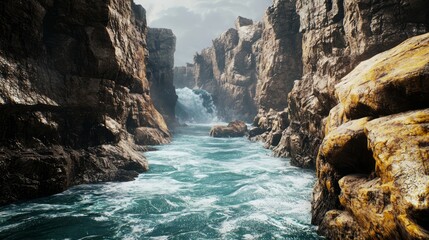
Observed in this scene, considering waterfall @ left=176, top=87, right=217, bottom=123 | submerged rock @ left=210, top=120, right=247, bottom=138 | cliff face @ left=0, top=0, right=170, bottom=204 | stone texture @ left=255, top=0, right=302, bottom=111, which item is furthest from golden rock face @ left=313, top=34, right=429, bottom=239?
waterfall @ left=176, top=87, right=217, bottom=123

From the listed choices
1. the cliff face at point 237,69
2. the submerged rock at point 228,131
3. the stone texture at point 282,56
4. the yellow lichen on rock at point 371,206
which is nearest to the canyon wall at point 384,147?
the yellow lichen on rock at point 371,206

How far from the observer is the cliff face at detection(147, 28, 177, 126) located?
62969mm

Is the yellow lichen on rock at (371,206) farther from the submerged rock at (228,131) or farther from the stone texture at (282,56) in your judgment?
the submerged rock at (228,131)

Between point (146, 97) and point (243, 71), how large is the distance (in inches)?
2121

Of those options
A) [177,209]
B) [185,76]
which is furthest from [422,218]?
[185,76]

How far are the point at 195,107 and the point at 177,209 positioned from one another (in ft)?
275

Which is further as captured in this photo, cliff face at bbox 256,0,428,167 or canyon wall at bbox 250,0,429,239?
cliff face at bbox 256,0,428,167

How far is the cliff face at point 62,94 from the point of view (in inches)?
598

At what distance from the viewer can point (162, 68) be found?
67188 millimetres

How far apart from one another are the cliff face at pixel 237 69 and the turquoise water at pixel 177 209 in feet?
213

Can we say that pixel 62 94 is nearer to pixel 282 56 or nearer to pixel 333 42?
pixel 333 42

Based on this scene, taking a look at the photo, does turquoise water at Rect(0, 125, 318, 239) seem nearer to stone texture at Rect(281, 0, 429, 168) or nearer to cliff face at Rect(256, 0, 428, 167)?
cliff face at Rect(256, 0, 428, 167)

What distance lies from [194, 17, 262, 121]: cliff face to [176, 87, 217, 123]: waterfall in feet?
11.1

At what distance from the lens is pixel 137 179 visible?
21.3 metres
